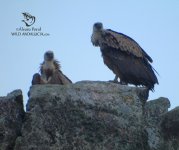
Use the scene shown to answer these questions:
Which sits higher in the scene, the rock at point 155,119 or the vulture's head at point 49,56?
the vulture's head at point 49,56

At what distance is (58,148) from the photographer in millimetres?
8086

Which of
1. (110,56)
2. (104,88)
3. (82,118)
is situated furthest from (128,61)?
A: (82,118)

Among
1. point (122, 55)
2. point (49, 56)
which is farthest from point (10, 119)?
point (122, 55)

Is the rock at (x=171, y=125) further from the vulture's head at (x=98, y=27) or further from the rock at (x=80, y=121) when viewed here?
the vulture's head at (x=98, y=27)

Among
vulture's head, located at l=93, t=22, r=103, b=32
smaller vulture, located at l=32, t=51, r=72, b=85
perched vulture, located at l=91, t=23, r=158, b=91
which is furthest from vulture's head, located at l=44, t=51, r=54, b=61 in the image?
vulture's head, located at l=93, t=22, r=103, b=32

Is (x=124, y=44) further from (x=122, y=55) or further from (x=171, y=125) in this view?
(x=171, y=125)

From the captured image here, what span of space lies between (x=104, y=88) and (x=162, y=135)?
1302mm

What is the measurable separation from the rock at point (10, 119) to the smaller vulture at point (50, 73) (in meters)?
2.47

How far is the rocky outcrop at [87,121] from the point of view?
8.15m

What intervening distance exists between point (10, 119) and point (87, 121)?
48.9 inches

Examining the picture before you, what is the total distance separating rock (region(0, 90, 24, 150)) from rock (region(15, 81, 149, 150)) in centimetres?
18

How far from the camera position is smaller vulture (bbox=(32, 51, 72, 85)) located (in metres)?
11.2

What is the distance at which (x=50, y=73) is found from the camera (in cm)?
1155

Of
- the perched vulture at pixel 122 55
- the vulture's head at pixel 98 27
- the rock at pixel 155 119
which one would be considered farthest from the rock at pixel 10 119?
the vulture's head at pixel 98 27
